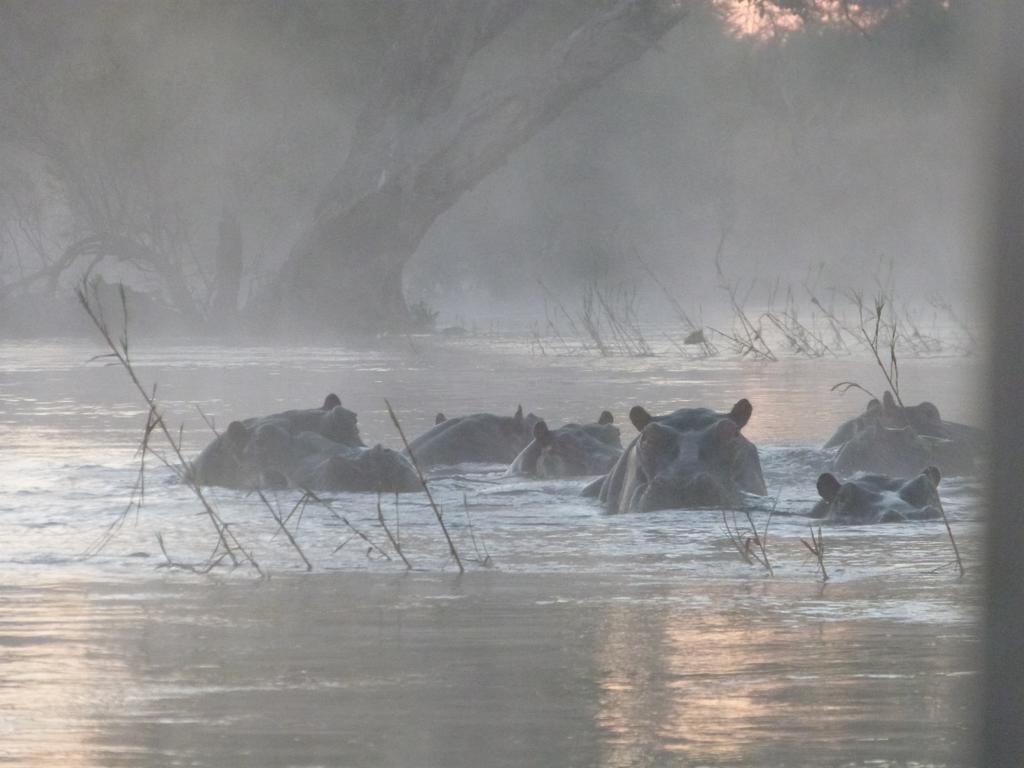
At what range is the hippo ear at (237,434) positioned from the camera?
27.5 ft

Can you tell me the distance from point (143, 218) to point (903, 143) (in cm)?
1321

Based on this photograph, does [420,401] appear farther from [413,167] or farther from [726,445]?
[413,167]

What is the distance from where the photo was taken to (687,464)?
7.13m

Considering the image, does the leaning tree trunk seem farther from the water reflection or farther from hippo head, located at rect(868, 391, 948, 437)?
the water reflection

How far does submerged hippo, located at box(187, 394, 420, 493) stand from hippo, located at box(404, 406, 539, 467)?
537mm

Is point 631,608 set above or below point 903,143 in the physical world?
below

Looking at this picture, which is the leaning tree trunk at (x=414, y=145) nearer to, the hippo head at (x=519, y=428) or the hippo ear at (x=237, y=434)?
the hippo head at (x=519, y=428)

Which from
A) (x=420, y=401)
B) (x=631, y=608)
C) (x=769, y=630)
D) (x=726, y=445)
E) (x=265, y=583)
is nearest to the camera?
(x=769, y=630)

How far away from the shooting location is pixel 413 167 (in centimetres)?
2588

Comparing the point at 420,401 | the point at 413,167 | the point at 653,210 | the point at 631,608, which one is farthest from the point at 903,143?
the point at 631,608

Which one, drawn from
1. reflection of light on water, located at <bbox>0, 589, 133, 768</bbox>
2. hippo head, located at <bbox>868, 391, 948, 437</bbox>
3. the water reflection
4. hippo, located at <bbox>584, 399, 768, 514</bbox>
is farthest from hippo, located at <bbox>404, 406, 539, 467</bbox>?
reflection of light on water, located at <bbox>0, 589, 133, 768</bbox>

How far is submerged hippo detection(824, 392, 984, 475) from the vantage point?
8.65 metres

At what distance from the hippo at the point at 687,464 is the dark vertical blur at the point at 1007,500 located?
866 mm

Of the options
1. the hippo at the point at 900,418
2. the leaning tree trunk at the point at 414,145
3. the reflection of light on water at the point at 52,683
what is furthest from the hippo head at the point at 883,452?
the leaning tree trunk at the point at 414,145
